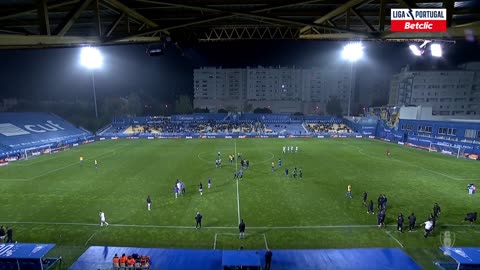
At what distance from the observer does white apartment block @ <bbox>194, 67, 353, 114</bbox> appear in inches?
4943

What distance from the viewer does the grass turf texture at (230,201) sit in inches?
680

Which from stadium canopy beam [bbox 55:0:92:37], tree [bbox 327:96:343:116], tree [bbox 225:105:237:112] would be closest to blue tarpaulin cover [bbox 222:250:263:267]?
stadium canopy beam [bbox 55:0:92:37]

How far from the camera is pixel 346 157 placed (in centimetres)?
4259

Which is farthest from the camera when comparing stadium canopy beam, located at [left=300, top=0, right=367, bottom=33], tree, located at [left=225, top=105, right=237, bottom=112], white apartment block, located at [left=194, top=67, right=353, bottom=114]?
white apartment block, located at [left=194, top=67, right=353, bottom=114]

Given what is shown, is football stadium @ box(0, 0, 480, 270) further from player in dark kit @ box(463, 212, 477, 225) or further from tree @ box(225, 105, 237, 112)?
tree @ box(225, 105, 237, 112)

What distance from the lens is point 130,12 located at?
36.1ft

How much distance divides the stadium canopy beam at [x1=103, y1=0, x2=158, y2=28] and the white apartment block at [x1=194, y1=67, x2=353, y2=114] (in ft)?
368

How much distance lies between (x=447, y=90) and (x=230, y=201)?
112 meters

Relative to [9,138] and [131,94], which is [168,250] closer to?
[9,138]

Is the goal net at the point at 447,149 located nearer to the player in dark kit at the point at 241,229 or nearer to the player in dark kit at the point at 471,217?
the player in dark kit at the point at 471,217

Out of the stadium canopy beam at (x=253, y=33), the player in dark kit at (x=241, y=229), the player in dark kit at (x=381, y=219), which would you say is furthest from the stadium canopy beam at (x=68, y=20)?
the player in dark kit at (x=381, y=219)

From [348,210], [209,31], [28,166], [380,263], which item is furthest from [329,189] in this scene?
[28,166]

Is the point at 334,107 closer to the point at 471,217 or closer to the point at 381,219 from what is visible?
the point at 471,217

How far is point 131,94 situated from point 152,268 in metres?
113
